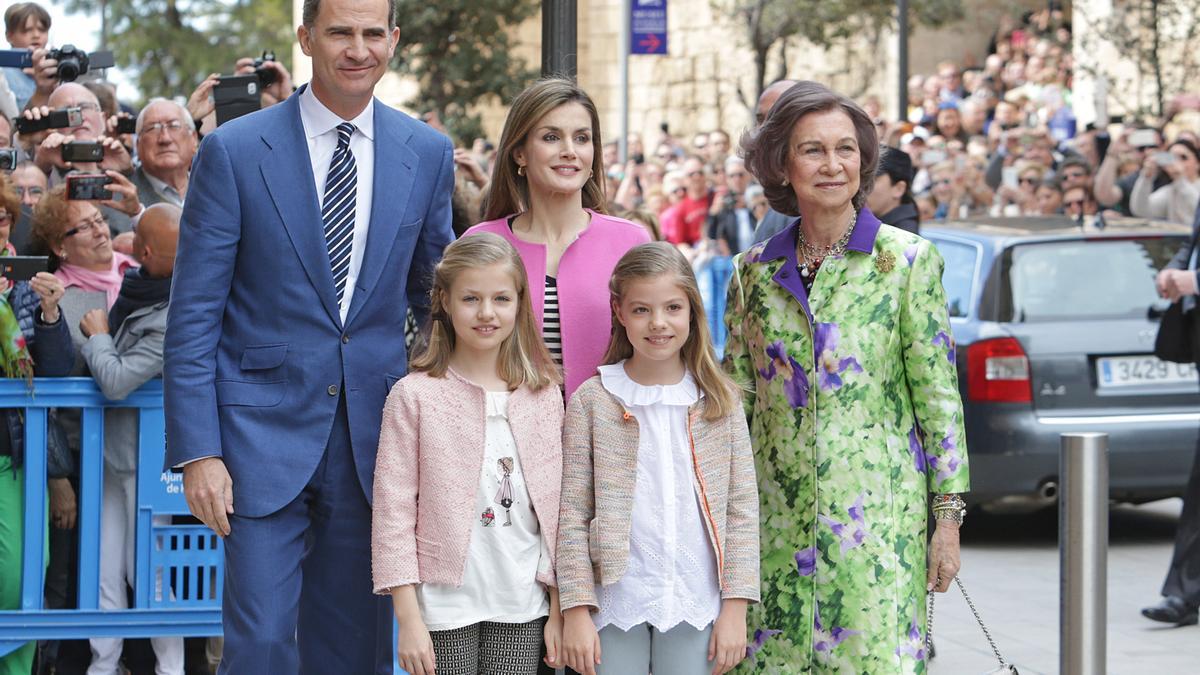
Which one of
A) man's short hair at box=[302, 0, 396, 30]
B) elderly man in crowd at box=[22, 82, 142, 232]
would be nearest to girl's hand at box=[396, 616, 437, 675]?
man's short hair at box=[302, 0, 396, 30]

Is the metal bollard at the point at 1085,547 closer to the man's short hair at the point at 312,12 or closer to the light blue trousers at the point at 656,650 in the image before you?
the light blue trousers at the point at 656,650

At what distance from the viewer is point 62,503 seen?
5.82 m

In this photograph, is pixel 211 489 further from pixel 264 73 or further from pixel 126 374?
pixel 264 73

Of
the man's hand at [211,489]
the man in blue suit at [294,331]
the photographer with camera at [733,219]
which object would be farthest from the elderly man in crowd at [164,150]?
the photographer with camera at [733,219]

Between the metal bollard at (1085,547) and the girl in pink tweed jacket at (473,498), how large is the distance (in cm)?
146

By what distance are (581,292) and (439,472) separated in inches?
26.4

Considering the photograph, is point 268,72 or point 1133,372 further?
point 1133,372

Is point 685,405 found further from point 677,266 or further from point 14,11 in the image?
point 14,11

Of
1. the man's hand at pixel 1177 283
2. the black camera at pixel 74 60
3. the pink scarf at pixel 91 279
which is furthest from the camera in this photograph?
the black camera at pixel 74 60

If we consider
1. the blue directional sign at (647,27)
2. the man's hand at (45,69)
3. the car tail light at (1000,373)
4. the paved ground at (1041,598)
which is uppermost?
the blue directional sign at (647,27)

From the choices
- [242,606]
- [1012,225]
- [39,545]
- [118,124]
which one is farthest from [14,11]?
[242,606]

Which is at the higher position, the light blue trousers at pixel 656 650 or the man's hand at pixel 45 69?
the man's hand at pixel 45 69

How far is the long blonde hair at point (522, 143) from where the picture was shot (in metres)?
4.62

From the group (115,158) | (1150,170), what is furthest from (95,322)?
(1150,170)
